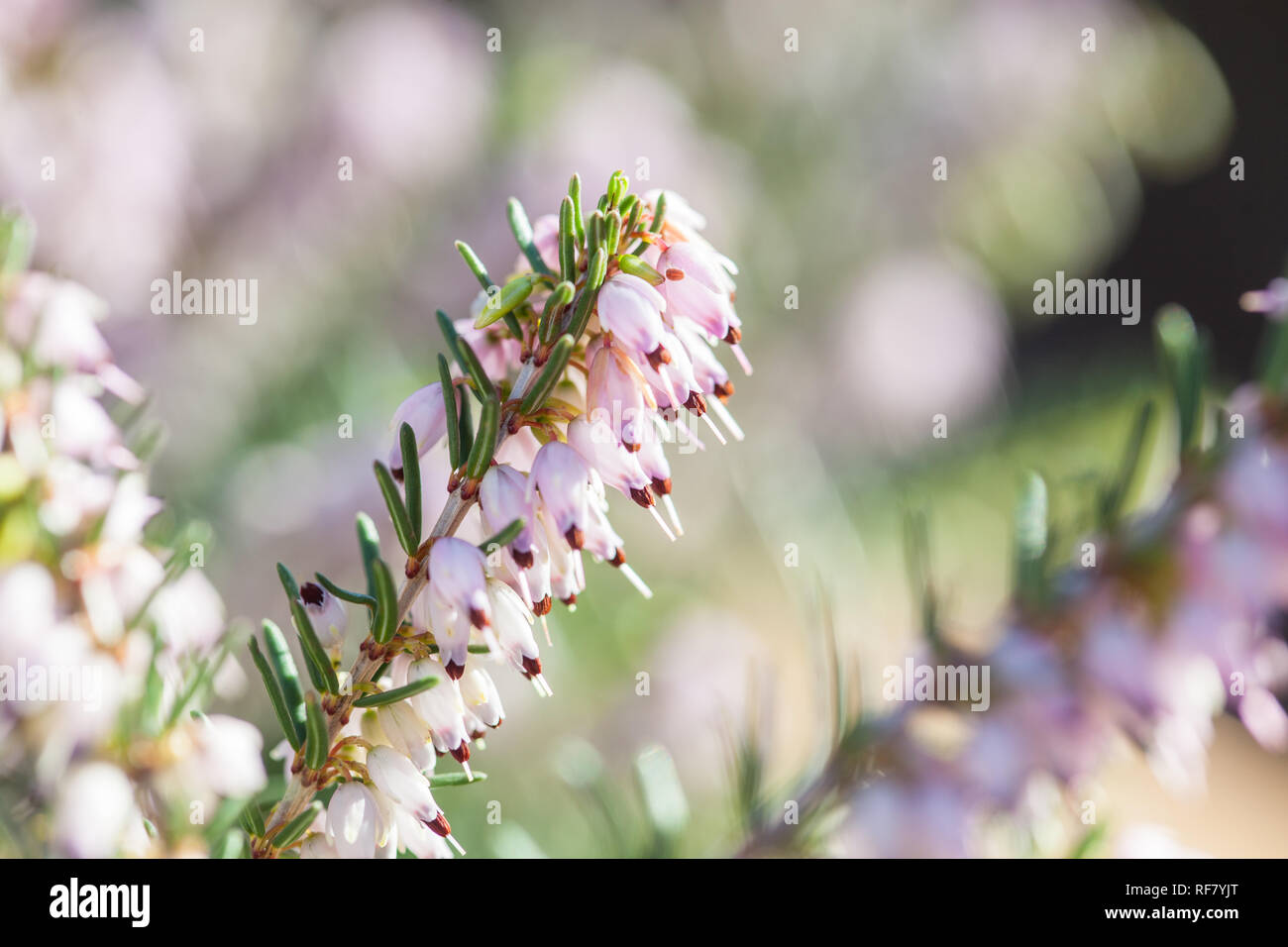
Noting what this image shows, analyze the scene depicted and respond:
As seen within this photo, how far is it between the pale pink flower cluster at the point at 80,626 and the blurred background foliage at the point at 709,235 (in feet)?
0.79

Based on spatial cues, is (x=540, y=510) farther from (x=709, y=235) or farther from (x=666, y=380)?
(x=709, y=235)

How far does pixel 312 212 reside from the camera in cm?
108

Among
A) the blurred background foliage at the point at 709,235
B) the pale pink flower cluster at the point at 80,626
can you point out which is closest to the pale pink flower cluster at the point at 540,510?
the pale pink flower cluster at the point at 80,626

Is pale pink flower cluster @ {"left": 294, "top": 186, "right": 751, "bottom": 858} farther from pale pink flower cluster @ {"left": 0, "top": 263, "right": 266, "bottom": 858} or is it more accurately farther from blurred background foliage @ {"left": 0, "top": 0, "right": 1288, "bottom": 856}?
blurred background foliage @ {"left": 0, "top": 0, "right": 1288, "bottom": 856}

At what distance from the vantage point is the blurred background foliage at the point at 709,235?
3.03 feet

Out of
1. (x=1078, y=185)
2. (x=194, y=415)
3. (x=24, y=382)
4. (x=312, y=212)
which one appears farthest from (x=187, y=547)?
(x=1078, y=185)

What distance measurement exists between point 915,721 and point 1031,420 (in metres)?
0.69

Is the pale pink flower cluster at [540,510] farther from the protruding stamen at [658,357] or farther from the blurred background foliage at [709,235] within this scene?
the blurred background foliage at [709,235]

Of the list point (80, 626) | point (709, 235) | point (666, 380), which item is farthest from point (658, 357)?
point (709, 235)

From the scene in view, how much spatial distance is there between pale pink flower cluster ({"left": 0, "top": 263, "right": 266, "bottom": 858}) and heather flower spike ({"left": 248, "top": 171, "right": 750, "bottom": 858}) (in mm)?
85

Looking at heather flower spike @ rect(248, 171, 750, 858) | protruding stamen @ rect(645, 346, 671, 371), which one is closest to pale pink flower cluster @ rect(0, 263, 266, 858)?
heather flower spike @ rect(248, 171, 750, 858)

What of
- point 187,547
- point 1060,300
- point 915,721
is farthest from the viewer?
point 1060,300

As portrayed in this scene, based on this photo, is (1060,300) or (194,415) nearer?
(194,415)
